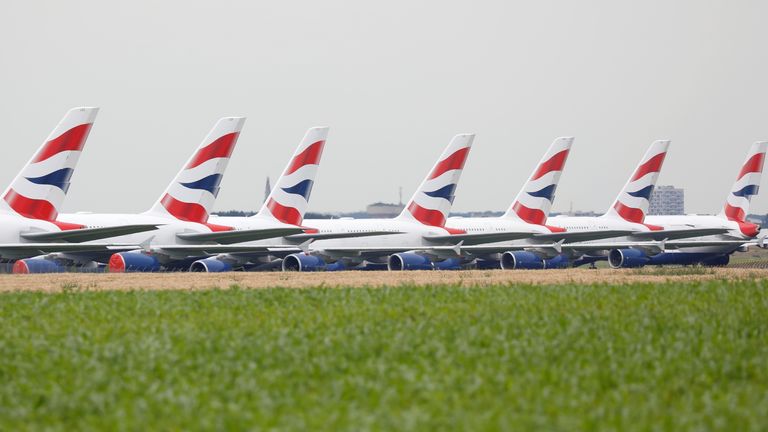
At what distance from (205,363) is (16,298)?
11200mm

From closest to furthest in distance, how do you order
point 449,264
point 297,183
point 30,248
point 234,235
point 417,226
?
1. point 30,248
2. point 234,235
3. point 297,183
4. point 449,264
5. point 417,226

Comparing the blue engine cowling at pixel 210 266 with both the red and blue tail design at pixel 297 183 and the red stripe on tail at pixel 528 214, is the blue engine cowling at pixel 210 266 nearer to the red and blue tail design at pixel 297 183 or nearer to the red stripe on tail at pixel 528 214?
the red and blue tail design at pixel 297 183

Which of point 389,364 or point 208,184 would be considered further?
point 208,184

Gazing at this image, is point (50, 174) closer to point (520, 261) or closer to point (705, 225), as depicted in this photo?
point (520, 261)

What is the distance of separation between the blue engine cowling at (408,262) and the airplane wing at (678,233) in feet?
49.3

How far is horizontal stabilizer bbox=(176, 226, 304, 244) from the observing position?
4484cm

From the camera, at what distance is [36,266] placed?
4494 cm

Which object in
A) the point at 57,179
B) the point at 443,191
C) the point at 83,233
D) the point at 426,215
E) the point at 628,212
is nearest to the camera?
the point at 83,233

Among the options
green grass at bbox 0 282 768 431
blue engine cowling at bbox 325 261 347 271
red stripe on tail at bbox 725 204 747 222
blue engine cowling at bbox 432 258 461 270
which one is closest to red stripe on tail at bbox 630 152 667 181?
red stripe on tail at bbox 725 204 747 222

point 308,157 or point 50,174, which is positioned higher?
point 308,157

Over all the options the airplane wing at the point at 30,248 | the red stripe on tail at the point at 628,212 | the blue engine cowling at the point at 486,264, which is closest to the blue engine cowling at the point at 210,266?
the airplane wing at the point at 30,248

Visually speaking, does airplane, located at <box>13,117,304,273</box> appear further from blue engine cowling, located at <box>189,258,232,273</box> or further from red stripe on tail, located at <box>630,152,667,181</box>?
red stripe on tail, located at <box>630,152,667,181</box>

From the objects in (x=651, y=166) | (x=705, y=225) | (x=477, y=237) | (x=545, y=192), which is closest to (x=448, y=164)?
(x=477, y=237)

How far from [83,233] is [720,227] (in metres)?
43.1
